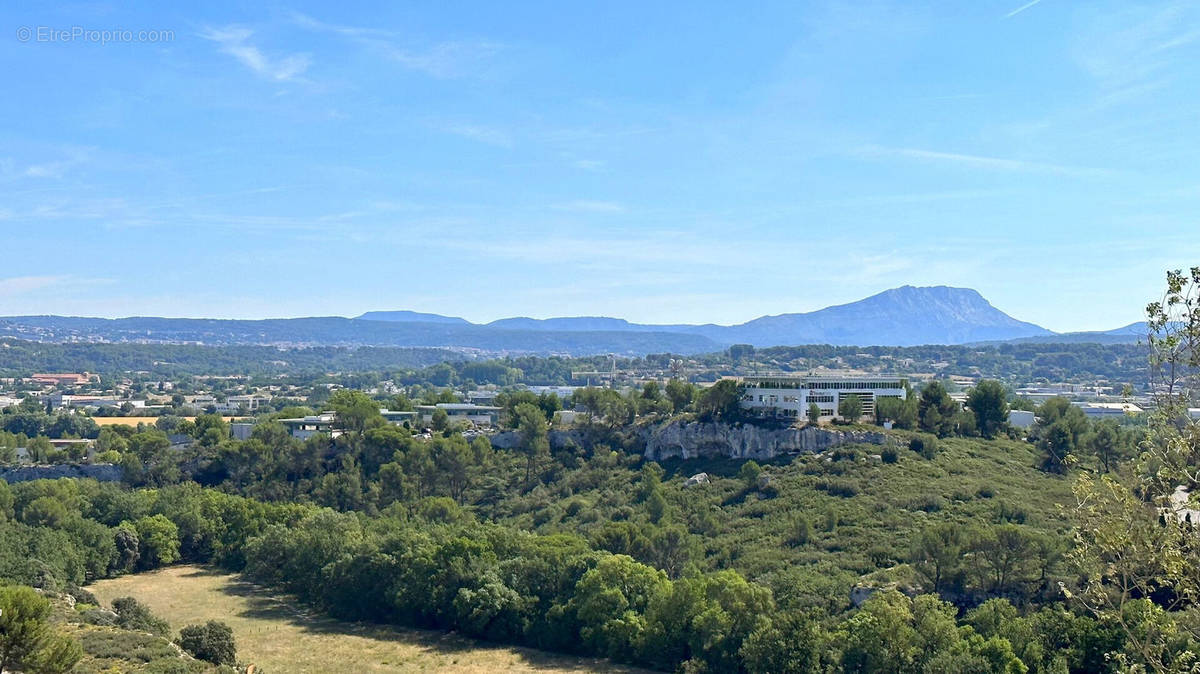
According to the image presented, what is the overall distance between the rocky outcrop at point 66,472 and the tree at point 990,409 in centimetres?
6484

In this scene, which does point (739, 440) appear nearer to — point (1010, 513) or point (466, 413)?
point (1010, 513)

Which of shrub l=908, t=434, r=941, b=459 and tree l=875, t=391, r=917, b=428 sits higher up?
tree l=875, t=391, r=917, b=428

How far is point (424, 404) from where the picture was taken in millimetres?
101562

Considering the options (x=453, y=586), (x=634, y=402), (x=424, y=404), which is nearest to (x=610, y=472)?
(x=634, y=402)

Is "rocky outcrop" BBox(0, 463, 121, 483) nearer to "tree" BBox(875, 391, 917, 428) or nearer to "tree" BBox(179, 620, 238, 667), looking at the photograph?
"tree" BBox(179, 620, 238, 667)

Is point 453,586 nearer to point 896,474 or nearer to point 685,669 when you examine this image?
point 685,669

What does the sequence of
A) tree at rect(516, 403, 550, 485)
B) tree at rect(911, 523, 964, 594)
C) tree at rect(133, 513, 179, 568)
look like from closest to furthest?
1. tree at rect(911, 523, 964, 594)
2. tree at rect(133, 513, 179, 568)
3. tree at rect(516, 403, 550, 485)

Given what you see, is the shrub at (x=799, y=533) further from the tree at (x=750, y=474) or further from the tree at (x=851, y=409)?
the tree at (x=851, y=409)

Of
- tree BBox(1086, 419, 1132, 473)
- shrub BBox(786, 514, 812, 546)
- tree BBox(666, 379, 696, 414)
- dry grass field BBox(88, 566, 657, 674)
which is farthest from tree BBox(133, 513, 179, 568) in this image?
tree BBox(1086, 419, 1132, 473)

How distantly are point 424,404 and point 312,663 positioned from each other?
63151 millimetres

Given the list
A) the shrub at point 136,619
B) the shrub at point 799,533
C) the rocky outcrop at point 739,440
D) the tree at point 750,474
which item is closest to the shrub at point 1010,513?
the shrub at point 799,533

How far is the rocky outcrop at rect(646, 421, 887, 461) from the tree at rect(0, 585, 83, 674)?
4738cm

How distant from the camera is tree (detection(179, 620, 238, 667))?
1404 inches

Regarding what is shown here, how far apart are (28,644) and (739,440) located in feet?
161
